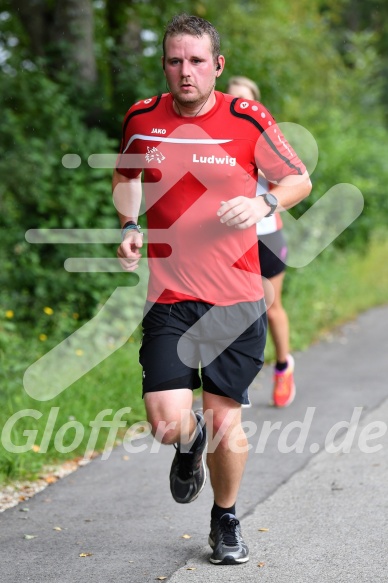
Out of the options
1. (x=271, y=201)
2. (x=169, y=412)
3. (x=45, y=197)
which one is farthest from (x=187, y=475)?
(x=45, y=197)

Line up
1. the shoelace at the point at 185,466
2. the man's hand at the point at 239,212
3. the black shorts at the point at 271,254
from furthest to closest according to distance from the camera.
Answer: the black shorts at the point at 271,254, the shoelace at the point at 185,466, the man's hand at the point at 239,212

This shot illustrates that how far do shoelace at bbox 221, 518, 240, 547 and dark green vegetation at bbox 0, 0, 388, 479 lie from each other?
1.71 meters

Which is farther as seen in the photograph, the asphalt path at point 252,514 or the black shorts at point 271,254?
the black shorts at point 271,254

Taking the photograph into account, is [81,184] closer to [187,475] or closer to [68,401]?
[68,401]

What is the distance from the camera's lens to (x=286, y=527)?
4.87 m

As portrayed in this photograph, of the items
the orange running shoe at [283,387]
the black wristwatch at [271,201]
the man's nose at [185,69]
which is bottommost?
the orange running shoe at [283,387]

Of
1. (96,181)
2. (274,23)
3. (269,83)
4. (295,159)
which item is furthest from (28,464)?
(274,23)

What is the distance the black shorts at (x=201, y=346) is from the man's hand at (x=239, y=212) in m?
0.44

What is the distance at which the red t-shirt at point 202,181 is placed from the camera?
4211 millimetres

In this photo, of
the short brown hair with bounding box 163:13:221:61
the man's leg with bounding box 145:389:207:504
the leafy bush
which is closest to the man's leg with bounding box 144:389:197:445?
the man's leg with bounding box 145:389:207:504

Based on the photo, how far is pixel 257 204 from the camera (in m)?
4.11

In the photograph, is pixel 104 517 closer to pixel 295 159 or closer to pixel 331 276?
pixel 295 159

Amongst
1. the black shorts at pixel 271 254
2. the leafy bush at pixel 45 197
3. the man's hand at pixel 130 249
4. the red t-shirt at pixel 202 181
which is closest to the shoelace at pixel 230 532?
the red t-shirt at pixel 202 181

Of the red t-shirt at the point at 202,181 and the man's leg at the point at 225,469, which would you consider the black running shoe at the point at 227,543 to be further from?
the red t-shirt at the point at 202,181
